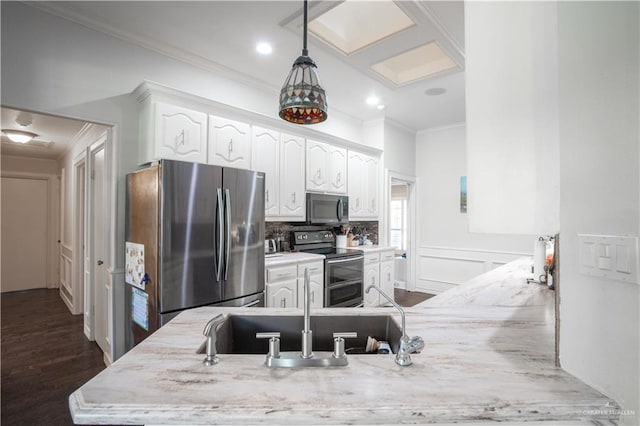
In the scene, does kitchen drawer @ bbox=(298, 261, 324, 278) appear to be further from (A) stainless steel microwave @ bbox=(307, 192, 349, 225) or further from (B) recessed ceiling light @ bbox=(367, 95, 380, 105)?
(B) recessed ceiling light @ bbox=(367, 95, 380, 105)

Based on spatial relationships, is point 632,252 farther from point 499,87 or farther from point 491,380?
point 499,87

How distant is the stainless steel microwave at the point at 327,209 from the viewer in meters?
3.85

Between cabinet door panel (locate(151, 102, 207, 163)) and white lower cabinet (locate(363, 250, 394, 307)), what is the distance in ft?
8.20


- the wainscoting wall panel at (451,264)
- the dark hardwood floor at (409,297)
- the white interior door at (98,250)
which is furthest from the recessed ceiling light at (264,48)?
the wainscoting wall panel at (451,264)

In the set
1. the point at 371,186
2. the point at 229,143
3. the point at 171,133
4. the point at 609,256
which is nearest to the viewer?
the point at 609,256

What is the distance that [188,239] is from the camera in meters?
2.24

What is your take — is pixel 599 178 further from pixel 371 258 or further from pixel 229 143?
pixel 371 258

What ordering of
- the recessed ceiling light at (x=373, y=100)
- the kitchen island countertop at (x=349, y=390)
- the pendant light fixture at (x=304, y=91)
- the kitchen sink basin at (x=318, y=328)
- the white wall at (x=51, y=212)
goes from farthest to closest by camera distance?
the white wall at (x=51, y=212) → the recessed ceiling light at (x=373, y=100) → the pendant light fixture at (x=304, y=91) → the kitchen sink basin at (x=318, y=328) → the kitchen island countertop at (x=349, y=390)

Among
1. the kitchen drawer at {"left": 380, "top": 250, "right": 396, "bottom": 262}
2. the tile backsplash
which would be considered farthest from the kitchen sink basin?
the kitchen drawer at {"left": 380, "top": 250, "right": 396, "bottom": 262}

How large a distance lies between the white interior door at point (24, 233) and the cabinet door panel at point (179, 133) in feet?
16.9

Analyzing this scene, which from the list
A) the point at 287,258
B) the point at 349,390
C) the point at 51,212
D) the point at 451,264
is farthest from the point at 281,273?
the point at 51,212

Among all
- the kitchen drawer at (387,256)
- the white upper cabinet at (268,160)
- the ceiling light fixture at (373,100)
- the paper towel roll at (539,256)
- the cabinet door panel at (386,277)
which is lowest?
the cabinet door panel at (386,277)

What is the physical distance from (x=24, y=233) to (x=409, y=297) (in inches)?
278

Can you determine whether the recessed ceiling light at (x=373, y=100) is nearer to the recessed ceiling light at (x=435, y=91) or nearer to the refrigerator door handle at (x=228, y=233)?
the recessed ceiling light at (x=435, y=91)
